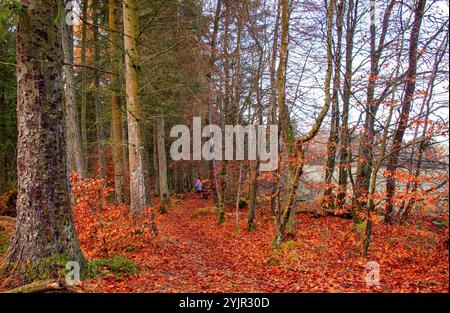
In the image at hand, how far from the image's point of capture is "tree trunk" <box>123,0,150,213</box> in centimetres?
750

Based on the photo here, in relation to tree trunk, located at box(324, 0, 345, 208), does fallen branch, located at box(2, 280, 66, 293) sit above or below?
below

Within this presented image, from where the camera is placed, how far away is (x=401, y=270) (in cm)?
528

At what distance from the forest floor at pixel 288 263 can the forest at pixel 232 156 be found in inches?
1.8

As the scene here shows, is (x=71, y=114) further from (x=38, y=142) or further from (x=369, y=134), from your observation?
(x=369, y=134)

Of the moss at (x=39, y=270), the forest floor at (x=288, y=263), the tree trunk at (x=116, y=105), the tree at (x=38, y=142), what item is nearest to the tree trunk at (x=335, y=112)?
the forest floor at (x=288, y=263)

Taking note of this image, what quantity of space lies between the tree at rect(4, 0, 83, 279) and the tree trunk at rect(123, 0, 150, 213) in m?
3.16

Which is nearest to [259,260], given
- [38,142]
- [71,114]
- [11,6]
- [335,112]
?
[38,142]

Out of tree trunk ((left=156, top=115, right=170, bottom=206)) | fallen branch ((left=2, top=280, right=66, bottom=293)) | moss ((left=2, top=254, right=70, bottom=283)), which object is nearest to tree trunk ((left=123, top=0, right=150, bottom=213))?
moss ((left=2, top=254, right=70, bottom=283))

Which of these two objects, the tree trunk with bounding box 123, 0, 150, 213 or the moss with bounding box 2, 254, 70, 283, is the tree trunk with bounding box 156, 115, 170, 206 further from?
the moss with bounding box 2, 254, 70, 283

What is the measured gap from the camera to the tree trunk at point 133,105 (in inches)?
295

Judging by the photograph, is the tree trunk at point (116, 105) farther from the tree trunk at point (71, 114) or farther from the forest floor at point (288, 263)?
the forest floor at point (288, 263)

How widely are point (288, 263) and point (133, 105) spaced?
537cm
